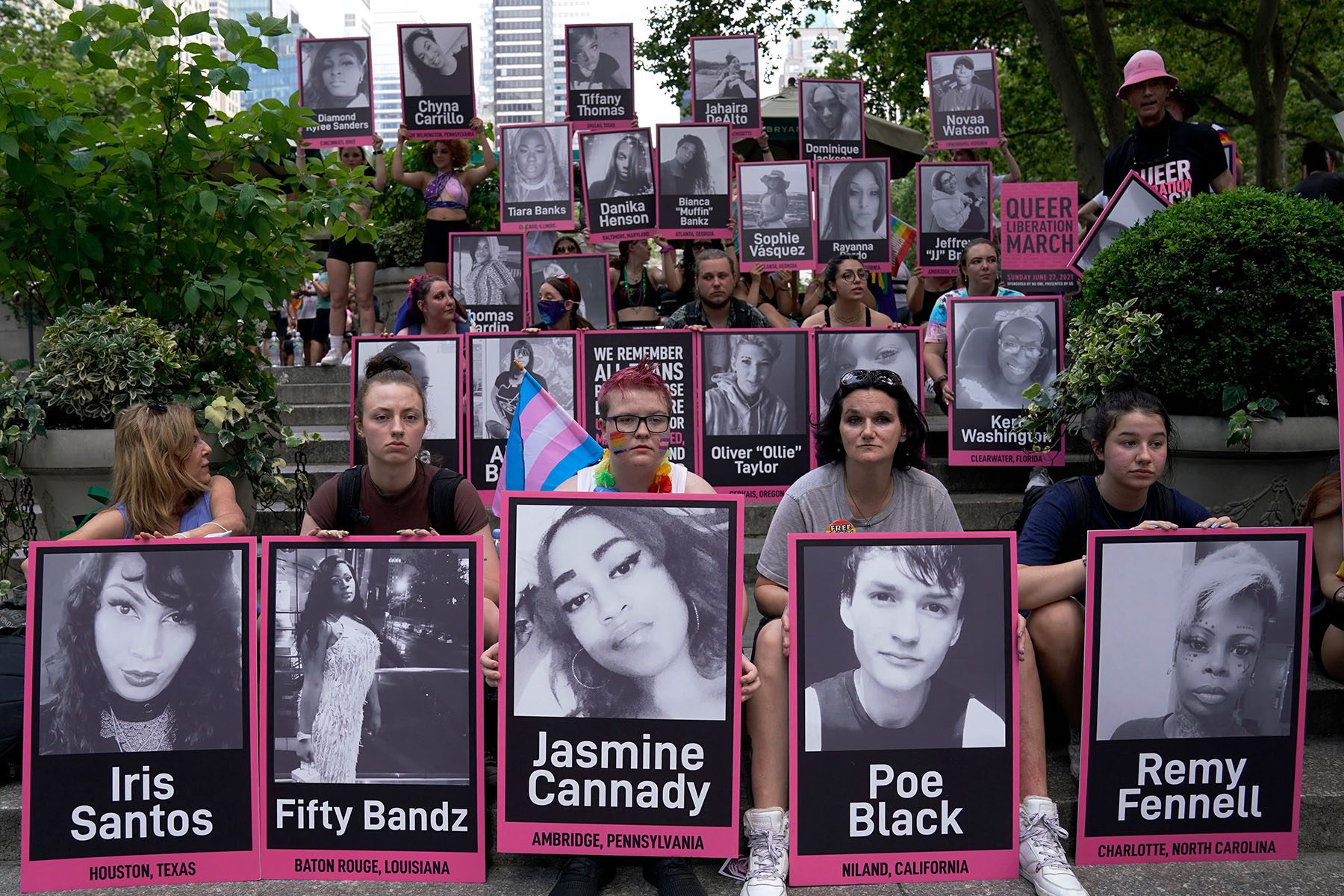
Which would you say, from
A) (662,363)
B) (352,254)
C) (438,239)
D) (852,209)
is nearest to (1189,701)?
(662,363)

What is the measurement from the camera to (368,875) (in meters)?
3.16

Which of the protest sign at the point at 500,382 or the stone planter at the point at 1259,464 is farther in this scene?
the protest sign at the point at 500,382

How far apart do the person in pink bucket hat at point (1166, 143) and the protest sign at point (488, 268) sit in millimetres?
3921

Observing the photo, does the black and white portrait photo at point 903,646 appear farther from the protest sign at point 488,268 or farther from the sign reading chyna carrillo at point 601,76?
the sign reading chyna carrillo at point 601,76

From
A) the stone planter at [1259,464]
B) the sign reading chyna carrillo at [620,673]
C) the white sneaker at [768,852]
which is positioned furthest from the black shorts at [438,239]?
the white sneaker at [768,852]

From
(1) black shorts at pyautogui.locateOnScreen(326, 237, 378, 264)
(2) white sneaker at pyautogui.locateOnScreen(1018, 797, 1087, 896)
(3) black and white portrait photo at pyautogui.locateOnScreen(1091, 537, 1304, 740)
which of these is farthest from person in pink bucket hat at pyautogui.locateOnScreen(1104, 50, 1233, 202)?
(1) black shorts at pyautogui.locateOnScreen(326, 237, 378, 264)

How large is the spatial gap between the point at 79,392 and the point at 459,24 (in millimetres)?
5150

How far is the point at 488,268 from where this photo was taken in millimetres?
8031

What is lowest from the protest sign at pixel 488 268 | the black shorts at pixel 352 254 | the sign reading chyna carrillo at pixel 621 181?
the protest sign at pixel 488 268

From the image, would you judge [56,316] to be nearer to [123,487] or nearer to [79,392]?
[79,392]

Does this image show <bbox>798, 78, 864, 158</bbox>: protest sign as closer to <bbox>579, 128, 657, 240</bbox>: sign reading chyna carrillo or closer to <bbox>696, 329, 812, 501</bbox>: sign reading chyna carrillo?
<bbox>579, 128, 657, 240</bbox>: sign reading chyna carrillo

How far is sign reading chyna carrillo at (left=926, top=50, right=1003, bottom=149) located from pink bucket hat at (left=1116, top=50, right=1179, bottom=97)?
10.7 feet

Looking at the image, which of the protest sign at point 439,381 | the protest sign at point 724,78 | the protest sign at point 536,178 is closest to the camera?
the protest sign at point 439,381

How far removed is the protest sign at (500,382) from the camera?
5605 mm
